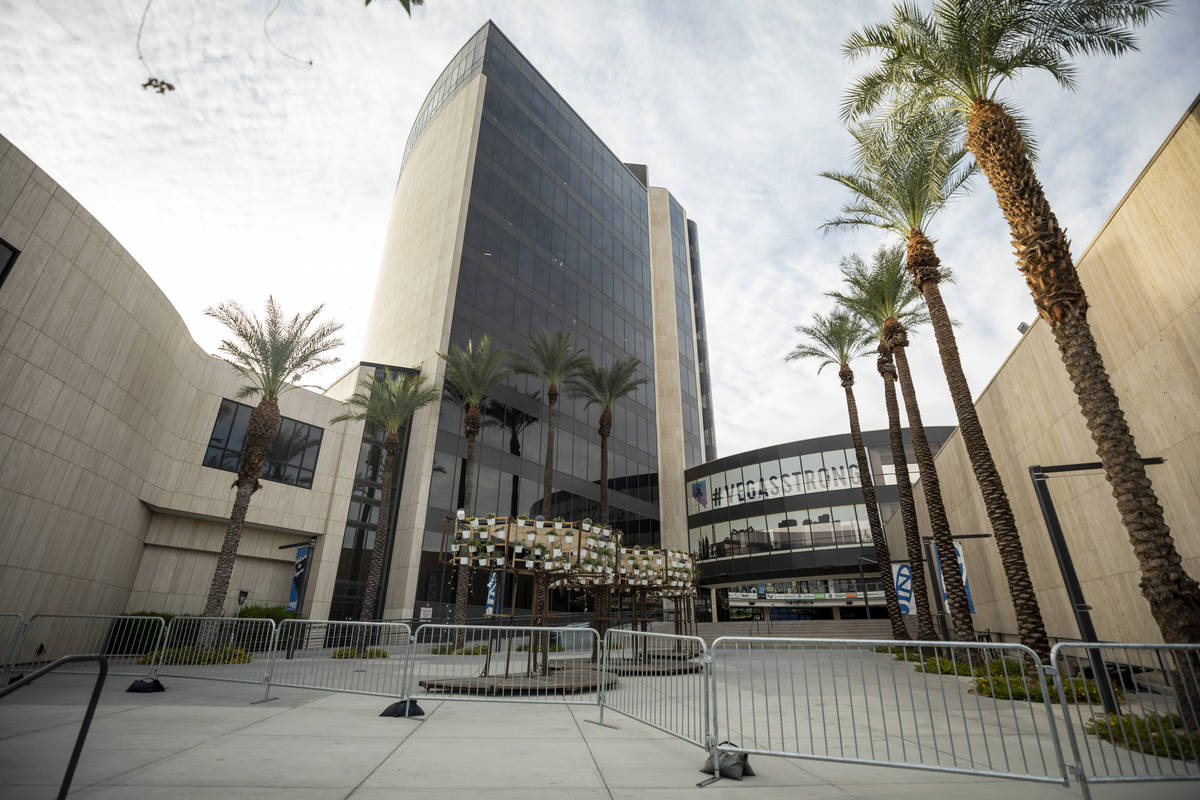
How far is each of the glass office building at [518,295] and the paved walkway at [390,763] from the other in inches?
771

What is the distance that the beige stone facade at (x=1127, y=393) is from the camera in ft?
28.7

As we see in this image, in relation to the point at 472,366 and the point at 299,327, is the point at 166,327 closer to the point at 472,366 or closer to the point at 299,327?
the point at 299,327

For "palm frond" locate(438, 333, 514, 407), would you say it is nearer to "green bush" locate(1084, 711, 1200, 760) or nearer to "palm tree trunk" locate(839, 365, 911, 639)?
"palm tree trunk" locate(839, 365, 911, 639)

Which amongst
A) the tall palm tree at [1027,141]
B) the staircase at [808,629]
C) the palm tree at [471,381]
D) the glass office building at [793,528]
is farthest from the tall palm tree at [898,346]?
the glass office building at [793,528]

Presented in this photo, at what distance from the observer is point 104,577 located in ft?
60.6

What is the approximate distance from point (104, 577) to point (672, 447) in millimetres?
38417

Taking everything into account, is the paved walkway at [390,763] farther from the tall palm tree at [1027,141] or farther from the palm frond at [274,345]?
the palm frond at [274,345]

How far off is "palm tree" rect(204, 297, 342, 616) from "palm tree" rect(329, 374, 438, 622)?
479cm

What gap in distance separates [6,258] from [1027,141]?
1007 inches

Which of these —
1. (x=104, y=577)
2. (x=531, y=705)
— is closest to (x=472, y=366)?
(x=104, y=577)

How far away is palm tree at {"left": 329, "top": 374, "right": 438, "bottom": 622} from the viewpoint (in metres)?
25.5

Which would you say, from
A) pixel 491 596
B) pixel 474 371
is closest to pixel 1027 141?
pixel 474 371

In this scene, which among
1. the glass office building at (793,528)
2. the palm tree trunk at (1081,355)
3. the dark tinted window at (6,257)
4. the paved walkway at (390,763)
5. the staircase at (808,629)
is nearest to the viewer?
the paved walkway at (390,763)

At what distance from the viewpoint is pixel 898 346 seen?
20.5 m
